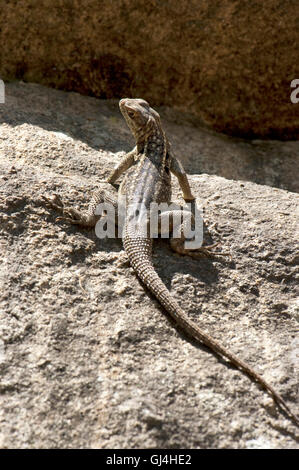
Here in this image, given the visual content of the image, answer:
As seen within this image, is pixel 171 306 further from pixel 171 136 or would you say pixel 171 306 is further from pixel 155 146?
pixel 171 136

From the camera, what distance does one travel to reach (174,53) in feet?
20.6

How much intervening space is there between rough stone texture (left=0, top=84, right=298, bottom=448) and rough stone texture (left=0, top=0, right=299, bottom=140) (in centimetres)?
158

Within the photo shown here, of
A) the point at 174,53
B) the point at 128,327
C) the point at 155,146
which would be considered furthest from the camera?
the point at 174,53

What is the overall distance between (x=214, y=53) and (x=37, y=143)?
217 cm

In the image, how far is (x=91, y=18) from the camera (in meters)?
6.12

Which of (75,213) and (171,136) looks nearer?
(75,213)

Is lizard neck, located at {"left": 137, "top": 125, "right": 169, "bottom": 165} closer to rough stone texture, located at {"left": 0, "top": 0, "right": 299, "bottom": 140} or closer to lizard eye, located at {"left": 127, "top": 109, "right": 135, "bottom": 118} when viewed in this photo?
lizard eye, located at {"left": 127, "top": 109, "right": 135, "bottom": 118}

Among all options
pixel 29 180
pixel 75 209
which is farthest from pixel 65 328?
pixel 29 180

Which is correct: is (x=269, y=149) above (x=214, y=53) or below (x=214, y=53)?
below

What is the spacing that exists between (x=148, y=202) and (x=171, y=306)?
105 centimetres

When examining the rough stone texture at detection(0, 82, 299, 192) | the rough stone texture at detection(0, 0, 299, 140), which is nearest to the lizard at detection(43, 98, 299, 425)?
the rough stone texture at detection(0, 82, 299, 192)

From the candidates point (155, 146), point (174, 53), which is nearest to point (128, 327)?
point (155, 146)

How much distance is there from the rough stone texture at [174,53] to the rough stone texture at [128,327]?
62.1 inches
